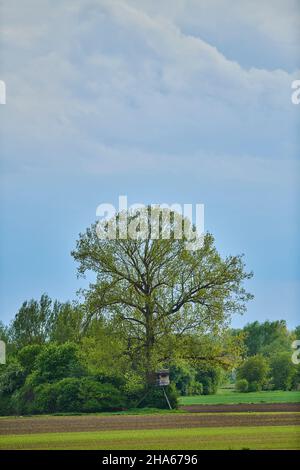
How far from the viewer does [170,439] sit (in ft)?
73.8

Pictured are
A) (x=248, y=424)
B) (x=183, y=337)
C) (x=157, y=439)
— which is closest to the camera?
(x=157, y=439)

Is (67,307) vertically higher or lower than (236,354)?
higher

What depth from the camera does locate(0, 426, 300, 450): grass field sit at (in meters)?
20.9

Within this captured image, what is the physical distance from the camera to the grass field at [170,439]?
2092 cm

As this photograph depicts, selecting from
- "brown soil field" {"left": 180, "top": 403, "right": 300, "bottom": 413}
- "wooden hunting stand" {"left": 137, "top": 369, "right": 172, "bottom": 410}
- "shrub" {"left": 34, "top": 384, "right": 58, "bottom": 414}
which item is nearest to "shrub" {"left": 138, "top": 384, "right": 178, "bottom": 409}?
"wooden hunting stand" {"left": 137, "top": 369, "right": 172, "bottom": 410}

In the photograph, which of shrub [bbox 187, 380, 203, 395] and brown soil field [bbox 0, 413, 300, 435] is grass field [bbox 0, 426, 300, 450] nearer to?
brown soil field [bbox 0, 413, 300, 435]

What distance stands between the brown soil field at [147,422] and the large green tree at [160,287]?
589 centimetres

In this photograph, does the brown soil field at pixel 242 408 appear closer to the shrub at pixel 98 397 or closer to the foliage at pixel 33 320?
the shrub at pixel 98 397

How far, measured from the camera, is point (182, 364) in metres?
38.6

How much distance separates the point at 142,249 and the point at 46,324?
24.5 m

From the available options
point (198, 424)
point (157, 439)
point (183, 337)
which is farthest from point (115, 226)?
point (157, 439)
